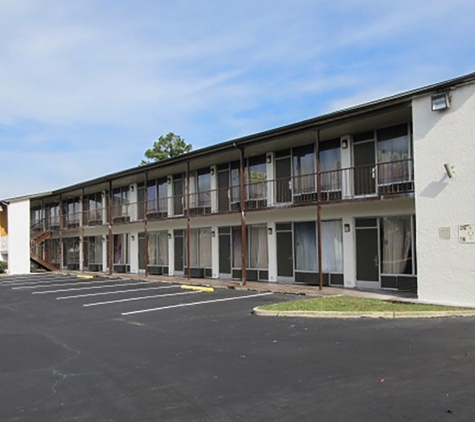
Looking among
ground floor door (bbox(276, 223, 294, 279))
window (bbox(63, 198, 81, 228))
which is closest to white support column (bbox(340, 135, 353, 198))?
ground floor door (bbox(276, 223, 294, 279))

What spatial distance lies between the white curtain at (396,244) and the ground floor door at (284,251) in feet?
13.0

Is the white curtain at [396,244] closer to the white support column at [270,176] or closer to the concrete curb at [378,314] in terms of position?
the concrete curb at [378,314]

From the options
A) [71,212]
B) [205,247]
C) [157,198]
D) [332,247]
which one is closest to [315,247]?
[332,247]

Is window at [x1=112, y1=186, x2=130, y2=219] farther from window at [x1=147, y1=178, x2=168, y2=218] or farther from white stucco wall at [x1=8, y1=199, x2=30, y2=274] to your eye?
white stucco wall at [x1=8, y1=199, x2=30, y2=274]

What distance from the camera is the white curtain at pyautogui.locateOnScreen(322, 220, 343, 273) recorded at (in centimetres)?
1689

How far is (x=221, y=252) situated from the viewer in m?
22.0

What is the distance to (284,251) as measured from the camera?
62.0 feet

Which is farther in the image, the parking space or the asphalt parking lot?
the parking space

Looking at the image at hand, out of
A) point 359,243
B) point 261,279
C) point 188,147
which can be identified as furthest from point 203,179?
point 188,147

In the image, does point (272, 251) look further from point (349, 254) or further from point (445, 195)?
point (445, 195)

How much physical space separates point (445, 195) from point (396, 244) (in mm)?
3279

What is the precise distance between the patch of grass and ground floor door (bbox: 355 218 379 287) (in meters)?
→ 2.85

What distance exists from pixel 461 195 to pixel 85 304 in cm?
1061

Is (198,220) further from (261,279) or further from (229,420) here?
(229,420)
